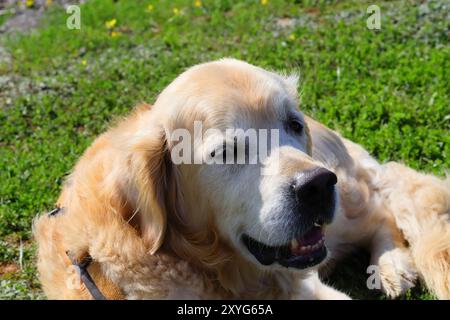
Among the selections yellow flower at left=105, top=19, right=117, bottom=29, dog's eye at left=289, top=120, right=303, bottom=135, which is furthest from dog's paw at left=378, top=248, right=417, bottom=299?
yellow flower at left=105, top=19, right=117, bottom=29

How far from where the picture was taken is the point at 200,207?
11.6ft

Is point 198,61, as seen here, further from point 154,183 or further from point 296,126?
point 154,183

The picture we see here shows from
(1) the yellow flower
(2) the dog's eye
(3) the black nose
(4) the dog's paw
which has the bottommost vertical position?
(4) the dog's paw

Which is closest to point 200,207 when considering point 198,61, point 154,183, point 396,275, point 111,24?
point 154,183

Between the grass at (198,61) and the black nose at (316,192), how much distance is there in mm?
1239

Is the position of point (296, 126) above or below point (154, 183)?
above

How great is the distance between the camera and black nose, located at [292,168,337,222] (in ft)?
10.4

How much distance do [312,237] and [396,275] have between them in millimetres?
1114

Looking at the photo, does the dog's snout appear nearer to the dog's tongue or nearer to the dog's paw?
the dog's tongue

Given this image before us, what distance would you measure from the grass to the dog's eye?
53.3 inches

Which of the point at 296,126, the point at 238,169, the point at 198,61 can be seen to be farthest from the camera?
the point at 198,61

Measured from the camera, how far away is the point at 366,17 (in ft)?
26.2

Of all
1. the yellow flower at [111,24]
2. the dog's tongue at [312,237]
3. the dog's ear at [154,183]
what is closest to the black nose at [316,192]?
the dog's tongue at [312,237]

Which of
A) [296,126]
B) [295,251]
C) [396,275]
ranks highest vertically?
[296,126]
